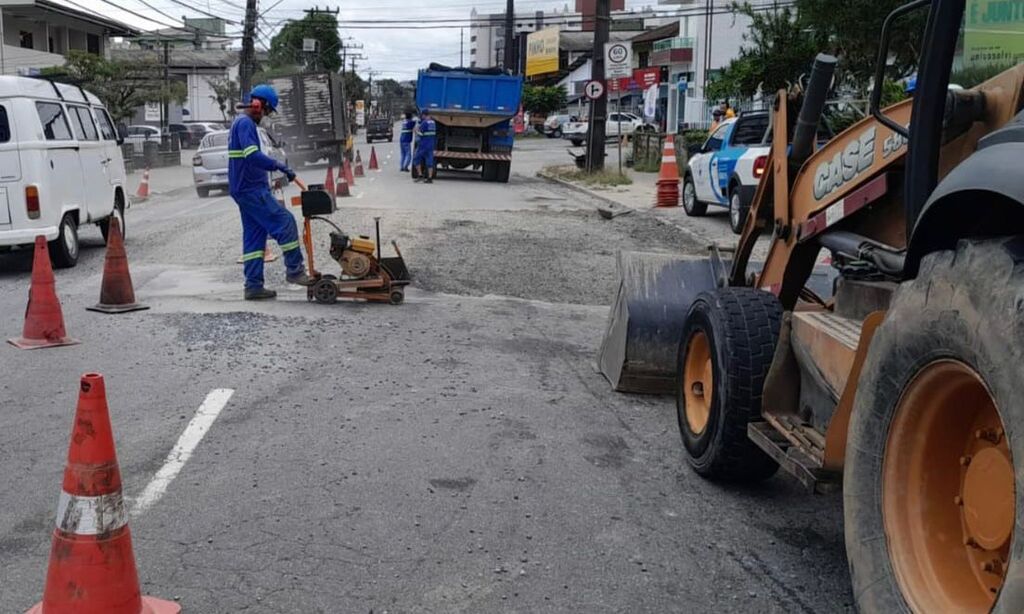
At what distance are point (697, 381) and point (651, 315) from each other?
125cm

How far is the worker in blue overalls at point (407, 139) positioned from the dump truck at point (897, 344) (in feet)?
83.1

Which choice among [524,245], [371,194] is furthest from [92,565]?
[371,194]

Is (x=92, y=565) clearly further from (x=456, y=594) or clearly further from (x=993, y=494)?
(x=993, y=494)

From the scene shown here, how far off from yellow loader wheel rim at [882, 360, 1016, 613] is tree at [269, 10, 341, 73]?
78264 mm

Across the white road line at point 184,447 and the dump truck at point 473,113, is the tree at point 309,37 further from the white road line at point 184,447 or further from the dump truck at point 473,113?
the white road line at point 184,447

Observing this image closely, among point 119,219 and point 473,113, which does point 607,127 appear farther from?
point 119,219

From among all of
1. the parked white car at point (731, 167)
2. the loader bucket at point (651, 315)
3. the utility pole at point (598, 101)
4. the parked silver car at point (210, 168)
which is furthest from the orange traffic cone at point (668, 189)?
the loader bucket at point (651, 315)

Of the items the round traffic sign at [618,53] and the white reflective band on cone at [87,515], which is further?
the round traffic sign at [618,53]

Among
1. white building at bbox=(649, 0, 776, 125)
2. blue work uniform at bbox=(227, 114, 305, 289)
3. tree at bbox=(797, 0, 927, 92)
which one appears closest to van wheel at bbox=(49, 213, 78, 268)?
blue work uniform at bbox=(227, 114, 305, 289)

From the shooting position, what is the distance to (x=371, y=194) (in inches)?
894

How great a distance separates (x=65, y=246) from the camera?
12133 millimetres

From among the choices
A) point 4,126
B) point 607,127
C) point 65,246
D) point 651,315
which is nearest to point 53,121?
point 4,126

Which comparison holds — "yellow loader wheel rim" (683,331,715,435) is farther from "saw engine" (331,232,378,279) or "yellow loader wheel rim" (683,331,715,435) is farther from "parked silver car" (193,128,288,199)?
"parked silver car" (193,128,288,199)

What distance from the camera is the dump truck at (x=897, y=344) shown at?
2662mm
